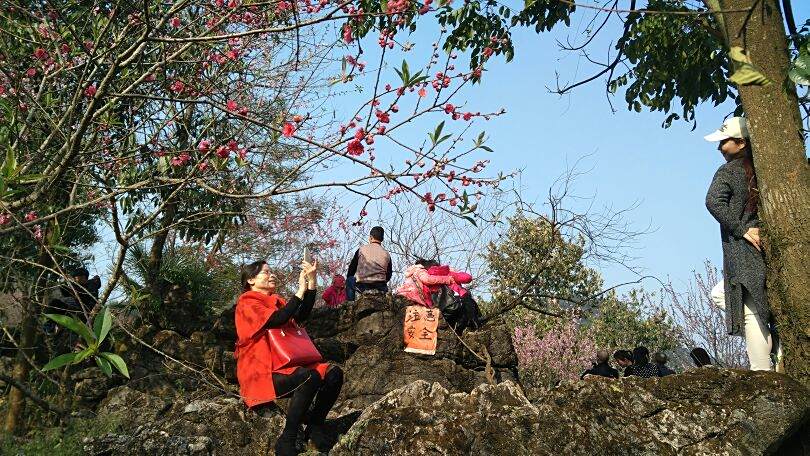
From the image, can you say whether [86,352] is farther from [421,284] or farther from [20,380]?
[421,284]

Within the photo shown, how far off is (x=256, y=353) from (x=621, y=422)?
221cm

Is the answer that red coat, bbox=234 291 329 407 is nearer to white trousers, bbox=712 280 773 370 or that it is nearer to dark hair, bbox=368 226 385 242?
white trousers, bbox=712 280 773 370

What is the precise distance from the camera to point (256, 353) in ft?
15.5

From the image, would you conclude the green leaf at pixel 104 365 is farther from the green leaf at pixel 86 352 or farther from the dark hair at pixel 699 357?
the dark hair at pixel 699 357

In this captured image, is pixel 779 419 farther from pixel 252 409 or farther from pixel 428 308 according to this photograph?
pixel 428 308

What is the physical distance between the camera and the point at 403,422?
3.94 meters

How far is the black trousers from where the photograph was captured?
4496 mm

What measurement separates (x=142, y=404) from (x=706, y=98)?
703 cm

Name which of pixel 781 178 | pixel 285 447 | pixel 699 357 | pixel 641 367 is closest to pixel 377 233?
pixel 641 367

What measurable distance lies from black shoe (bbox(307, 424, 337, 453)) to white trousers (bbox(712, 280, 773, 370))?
8.35 feet

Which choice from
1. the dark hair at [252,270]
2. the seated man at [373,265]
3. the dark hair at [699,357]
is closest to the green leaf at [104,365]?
the dark hair at [252,270]

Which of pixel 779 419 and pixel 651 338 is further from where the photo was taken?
pixel 651 338

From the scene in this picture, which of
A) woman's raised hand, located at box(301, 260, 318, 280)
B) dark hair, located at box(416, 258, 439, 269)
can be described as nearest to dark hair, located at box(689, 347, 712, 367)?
dark hair, located at box(416, 258, 439, 269)

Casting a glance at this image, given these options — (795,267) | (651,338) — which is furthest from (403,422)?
(651,338)
